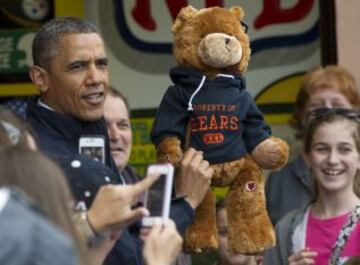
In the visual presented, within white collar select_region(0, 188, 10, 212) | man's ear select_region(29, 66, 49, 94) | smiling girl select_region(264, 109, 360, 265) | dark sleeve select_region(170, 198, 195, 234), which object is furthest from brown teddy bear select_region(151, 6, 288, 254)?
white collar select_region(0, 188, 10, 212)

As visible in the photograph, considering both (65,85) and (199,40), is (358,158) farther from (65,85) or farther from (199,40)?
(65,85)

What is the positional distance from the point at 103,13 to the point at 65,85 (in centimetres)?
304

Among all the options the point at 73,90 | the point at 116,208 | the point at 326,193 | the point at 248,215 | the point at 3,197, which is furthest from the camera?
the point at 326,193

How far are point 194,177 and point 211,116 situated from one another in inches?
8.0

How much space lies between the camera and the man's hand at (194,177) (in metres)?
3.63

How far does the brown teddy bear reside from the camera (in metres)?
3.66

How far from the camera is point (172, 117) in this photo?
3.70 metres

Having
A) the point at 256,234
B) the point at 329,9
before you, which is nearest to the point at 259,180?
the point at 256,234

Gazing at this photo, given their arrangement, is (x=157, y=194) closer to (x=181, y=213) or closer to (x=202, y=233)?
(x=181, y=213)

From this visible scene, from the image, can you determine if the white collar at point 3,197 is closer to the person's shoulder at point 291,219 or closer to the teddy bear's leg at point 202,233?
the teddy bear's leg at point 202,233

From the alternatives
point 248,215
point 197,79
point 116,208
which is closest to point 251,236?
point 248,215

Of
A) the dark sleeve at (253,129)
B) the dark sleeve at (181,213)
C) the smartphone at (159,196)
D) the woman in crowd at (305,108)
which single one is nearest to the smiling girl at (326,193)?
the woman in crowd at (305,108)

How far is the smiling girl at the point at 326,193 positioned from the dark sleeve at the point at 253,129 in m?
0.75

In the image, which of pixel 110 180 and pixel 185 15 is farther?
pixel 185 15
